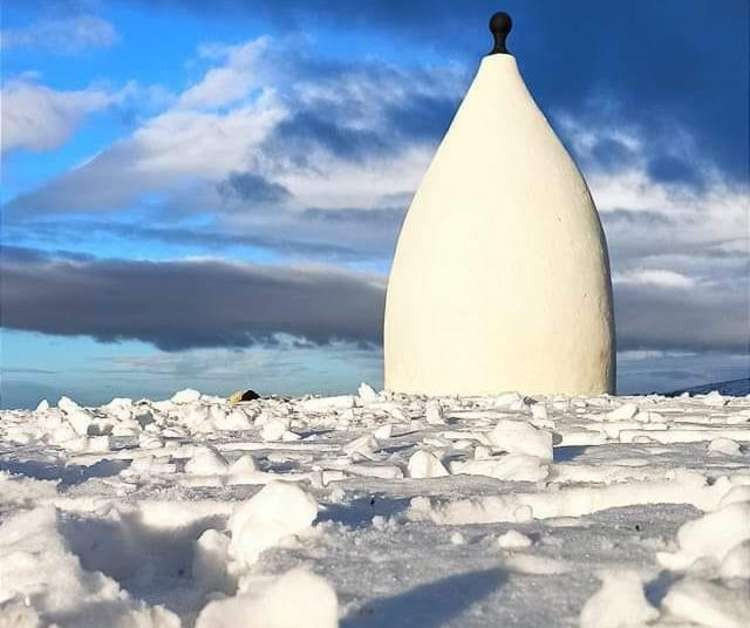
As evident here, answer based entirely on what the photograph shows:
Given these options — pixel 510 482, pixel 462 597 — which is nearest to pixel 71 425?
pixel 510 482

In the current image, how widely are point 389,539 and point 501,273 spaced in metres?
8.61

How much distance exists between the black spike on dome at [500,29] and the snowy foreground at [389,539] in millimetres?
8980

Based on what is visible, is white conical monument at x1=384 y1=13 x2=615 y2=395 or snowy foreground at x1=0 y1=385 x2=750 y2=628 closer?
snowy foreground at x1=0 y1=385 x2=750 y2=628

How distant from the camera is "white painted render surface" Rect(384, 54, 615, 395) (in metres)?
10.8

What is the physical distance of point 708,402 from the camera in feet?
28.9

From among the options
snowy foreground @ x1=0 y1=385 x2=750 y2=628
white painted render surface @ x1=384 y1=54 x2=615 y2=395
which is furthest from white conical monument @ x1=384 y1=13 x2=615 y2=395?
snowy foreground @ x1=0 y1=385 x2=750 y2=628

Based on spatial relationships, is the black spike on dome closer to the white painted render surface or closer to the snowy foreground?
the white painted render surface

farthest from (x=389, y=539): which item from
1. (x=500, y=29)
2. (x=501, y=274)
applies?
(x=500, y=29)

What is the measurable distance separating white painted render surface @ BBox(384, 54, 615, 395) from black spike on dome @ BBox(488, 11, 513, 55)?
89 cm

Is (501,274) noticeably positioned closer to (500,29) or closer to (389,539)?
(500,29)

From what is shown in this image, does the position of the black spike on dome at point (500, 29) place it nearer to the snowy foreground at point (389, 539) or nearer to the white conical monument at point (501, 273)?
the white conical monument at point (501, 273)

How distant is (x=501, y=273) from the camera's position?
35.3 ft

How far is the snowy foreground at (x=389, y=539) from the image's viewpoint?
1802 mm

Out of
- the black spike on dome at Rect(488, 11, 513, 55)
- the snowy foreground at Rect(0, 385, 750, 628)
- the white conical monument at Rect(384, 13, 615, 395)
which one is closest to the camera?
the snowy foreground at Rect(0, 385, 750, 628)
